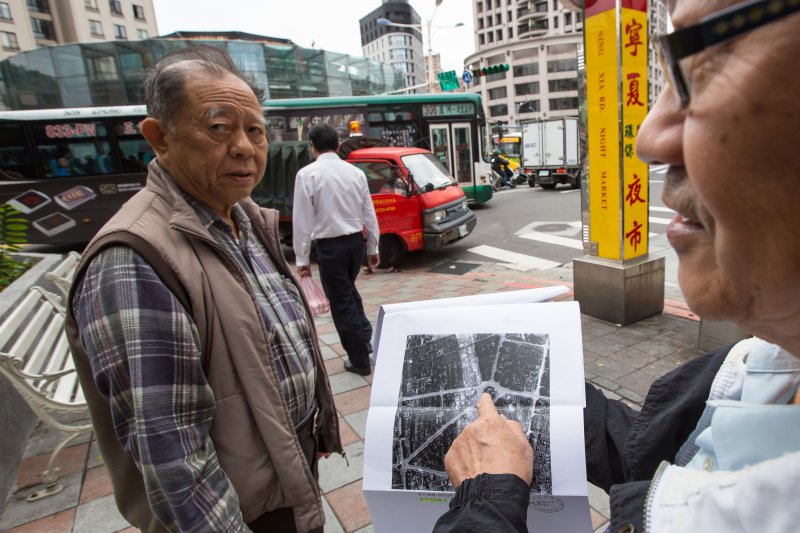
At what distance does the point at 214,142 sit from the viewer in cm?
128

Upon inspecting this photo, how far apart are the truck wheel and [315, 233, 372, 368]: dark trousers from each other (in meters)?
3.43

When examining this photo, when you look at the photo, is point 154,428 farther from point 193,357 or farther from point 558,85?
point 558,85

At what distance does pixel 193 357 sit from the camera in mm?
1050

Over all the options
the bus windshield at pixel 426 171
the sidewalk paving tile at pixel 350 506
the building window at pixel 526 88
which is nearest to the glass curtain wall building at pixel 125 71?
the bus windshield at pixel 426 171

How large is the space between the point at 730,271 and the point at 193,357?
1.02 meters

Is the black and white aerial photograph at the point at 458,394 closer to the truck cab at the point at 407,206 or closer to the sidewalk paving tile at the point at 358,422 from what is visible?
the sidewalk paving tile at the point at 358,422

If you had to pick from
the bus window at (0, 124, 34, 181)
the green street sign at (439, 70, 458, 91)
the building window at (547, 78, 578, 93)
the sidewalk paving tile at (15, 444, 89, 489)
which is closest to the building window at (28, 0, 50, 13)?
the green street sign at (439, 70, 458, 91)

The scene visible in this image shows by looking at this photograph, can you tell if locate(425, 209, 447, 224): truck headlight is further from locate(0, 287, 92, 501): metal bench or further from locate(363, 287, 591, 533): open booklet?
locate(363, 287, 591, 533): open booklet

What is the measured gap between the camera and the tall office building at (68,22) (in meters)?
38.4

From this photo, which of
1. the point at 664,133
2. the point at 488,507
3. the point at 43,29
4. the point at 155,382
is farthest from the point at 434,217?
the point at 43,29

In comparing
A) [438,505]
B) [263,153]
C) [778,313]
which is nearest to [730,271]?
[778,313]

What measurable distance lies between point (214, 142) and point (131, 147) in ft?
31.3

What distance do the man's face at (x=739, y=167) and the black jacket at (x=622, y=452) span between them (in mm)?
341

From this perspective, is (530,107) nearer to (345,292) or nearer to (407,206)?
(407,206)
